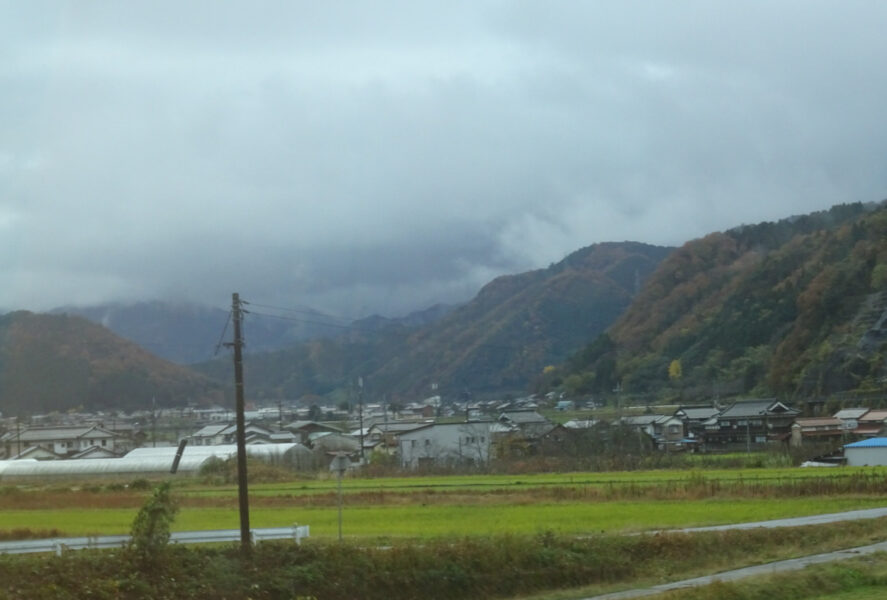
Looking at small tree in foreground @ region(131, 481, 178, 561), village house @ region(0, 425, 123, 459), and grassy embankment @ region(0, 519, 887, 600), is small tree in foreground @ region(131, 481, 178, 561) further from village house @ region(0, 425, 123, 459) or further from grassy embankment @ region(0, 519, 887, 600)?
village house @ region(0, 425, 123, 459)

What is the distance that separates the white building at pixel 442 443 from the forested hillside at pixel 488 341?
74.5 ft

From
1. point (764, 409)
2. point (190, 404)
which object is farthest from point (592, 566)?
point (190, 404)

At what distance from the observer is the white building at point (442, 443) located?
73.8 metres

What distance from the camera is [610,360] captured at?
11406 cm

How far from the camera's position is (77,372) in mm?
67875

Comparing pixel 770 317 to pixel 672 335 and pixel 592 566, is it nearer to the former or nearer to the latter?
pixel 672 335

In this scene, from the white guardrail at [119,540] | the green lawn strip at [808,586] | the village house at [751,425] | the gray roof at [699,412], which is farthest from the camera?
the gray roof at [699,412]

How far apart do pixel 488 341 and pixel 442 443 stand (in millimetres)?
63209

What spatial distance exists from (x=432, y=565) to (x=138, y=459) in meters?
44.2

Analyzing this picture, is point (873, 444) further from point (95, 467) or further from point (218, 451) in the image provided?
point (95, 467)

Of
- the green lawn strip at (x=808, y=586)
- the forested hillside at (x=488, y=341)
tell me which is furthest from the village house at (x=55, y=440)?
the green lawn strip at (x=808, y=586)

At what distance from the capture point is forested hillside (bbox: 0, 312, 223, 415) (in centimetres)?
6372

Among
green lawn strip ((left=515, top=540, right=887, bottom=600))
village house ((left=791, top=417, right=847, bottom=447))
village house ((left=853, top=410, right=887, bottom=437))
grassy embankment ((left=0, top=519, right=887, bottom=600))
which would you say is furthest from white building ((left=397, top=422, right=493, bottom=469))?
green lawn strip ((left=515, top=540, right=887, bottom=600))

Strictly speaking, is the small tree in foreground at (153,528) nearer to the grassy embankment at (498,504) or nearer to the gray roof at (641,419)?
the grassy embankment at (498,504)
